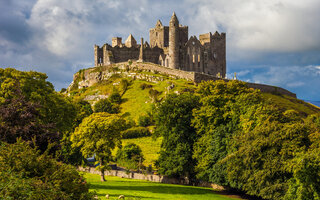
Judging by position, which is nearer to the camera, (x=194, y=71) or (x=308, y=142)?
(x=308, y=142)

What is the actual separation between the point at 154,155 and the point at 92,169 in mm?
18777

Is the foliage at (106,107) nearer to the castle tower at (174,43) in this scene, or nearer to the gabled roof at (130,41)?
the castle tower at (174,43)

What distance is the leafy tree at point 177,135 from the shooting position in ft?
169

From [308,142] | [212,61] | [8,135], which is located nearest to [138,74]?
[212,61]

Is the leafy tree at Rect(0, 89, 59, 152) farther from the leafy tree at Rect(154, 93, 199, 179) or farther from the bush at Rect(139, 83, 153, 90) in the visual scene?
the bush at Rect(139, 83, 153, 90)

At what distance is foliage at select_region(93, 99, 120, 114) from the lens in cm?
10212

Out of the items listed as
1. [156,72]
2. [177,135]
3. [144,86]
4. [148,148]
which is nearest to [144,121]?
[148,148]

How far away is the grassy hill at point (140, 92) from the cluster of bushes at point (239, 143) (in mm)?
29732

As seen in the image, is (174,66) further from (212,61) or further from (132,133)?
(132,133)

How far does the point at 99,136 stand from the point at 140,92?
66356mm

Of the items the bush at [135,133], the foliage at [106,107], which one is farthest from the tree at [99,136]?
the foliage at [106,107]

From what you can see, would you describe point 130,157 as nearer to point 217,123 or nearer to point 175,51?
point 217,123

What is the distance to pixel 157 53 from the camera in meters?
121

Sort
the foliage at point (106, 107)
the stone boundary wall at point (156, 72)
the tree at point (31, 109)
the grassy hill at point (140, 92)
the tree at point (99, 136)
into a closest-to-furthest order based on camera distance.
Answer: the tree at point (31, 109), the tree at point (99, 136), the grassy hill at point (140, 92), the foliage at point (106, 107), the stone boundary wall at point (156, 72)
